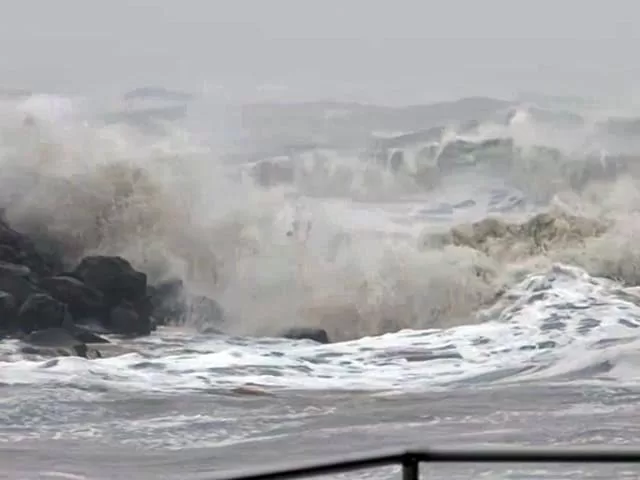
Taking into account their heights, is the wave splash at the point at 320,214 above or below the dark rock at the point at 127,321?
above

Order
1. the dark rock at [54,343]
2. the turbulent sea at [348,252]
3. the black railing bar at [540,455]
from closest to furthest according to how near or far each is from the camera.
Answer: the black railing bar at [540,455] < the turbulent sea at [348,252] < the dark rock at [54,343]

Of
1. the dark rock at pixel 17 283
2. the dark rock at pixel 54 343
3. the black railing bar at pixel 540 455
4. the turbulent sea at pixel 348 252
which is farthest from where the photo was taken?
the dark rock at pixel 17 283

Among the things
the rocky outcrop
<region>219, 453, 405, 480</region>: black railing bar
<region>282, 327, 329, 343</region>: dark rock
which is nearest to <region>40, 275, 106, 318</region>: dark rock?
the rocky outcrop

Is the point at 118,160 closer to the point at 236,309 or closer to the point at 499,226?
the point at 236,309

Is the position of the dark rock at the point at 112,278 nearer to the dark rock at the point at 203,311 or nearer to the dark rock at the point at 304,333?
the dark rock at the point at 203,311

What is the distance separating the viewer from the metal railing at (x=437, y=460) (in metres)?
1.53

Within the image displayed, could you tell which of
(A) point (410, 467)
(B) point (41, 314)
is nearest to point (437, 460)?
(A) point (410, 467)

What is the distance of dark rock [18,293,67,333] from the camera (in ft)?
14.1

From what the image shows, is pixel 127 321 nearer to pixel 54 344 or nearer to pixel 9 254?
pixel 54 344

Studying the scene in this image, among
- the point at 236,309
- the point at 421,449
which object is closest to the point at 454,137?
the point at 236,309

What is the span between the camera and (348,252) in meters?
4.46

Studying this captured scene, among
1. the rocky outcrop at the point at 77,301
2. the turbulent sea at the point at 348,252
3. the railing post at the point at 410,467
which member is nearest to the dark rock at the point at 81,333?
the rocky outcrop at the point at 77,301

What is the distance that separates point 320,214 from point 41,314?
4.11ft

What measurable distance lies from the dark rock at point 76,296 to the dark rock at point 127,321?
0.22 ft
